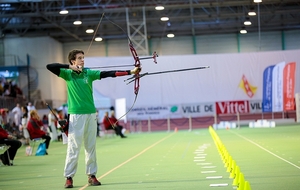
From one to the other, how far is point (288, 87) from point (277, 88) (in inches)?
44.1

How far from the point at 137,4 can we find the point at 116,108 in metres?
6.31

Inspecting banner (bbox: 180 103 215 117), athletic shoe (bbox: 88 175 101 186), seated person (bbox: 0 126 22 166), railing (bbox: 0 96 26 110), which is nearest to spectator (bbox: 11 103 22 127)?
railing (bbox: 0 96 26 110)

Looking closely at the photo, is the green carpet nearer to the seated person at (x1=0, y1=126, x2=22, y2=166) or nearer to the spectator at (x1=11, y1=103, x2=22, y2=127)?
the seated person at (x1=0, y1=126, x2=22, y2=166)

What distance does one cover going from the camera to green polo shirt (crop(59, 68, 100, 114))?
9844mm

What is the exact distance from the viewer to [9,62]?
47469 mm

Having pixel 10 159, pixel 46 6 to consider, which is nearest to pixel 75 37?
pixel 46 6

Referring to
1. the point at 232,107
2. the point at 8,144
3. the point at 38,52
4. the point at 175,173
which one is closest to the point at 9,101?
the point at 38,52

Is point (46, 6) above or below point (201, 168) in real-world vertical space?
above

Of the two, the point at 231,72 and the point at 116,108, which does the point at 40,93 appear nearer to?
the point at 116,108

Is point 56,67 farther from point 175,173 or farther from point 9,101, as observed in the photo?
point 9,101

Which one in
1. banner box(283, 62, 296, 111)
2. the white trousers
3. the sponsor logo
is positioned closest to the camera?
the white trousers

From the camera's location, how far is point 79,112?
32.2 feet

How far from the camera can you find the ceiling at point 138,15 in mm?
38406

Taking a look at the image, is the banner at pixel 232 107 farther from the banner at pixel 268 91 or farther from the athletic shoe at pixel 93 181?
the athletic shoe at pixel 93 181
